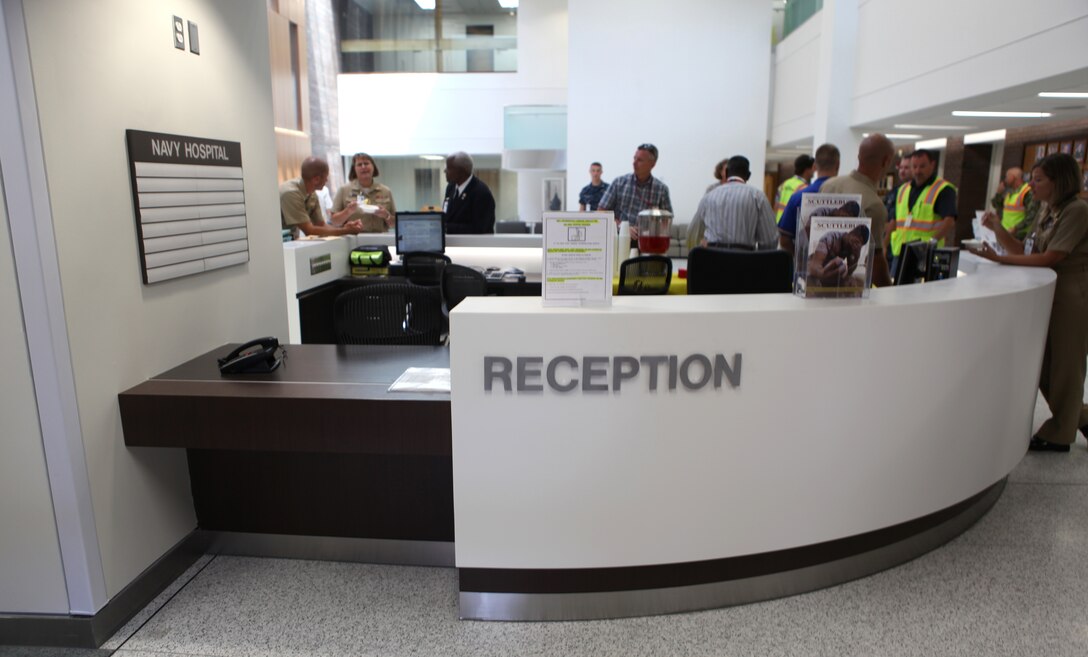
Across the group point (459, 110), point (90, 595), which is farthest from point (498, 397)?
point (459, 110)

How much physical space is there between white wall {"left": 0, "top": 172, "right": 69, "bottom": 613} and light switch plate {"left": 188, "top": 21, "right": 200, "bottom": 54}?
0.99 m

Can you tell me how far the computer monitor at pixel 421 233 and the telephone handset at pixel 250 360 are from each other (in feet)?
7.98

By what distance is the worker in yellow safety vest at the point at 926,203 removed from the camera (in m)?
5.72

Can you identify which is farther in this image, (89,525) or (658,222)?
(658,222)

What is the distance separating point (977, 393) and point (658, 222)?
2035 millimetres

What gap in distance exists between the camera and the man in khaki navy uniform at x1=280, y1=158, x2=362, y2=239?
526 centimetres

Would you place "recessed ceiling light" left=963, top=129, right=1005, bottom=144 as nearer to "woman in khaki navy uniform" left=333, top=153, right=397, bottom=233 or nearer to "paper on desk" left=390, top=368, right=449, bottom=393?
"woman in khaki navy uniform" left=333, top=153, right=397, bottom=233

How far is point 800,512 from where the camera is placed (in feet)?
7.89

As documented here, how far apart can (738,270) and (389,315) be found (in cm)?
169

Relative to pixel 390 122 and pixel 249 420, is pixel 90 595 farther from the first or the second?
pixel 390 122

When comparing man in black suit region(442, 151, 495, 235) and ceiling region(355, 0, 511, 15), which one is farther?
ceiling region(355, 0, 511, 15)

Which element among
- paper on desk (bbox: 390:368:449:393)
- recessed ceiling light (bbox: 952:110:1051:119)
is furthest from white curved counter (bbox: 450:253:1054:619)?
recessed ceiling light (bbox: 952:110:1051:119)

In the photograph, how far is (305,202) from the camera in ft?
17.9

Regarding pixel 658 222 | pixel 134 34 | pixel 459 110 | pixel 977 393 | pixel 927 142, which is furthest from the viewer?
pixel 459 110
